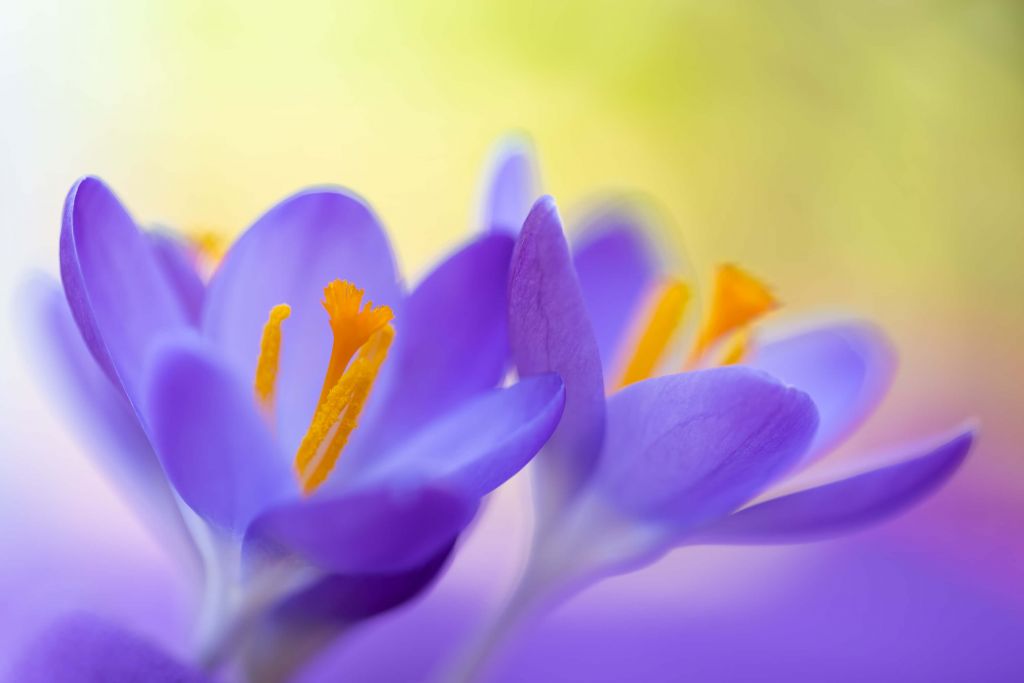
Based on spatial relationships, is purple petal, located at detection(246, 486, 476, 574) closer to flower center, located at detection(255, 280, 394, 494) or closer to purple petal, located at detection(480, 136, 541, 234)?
flower center, located at detection(255, 280, 394, 494)

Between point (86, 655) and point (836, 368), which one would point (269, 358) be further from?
point (836, 368)

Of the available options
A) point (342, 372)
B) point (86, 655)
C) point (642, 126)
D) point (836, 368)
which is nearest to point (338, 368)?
Answer: point (342, 372)

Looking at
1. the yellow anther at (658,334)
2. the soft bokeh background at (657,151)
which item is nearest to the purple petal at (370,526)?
the yellow anther at (658,334)

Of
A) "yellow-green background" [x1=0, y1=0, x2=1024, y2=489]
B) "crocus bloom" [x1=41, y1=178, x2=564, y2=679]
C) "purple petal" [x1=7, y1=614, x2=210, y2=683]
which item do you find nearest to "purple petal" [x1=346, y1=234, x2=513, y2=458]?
"crocus bloom" [x1=41, y1=178, x2=564, y2=679]

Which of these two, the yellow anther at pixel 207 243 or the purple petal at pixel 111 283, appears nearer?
the purple petal at pixel 111 283

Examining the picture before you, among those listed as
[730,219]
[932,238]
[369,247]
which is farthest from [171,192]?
[369,247]

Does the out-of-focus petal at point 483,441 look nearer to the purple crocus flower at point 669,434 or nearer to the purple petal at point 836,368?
the purple crocus flower at point 669,434
